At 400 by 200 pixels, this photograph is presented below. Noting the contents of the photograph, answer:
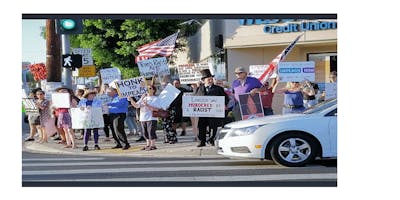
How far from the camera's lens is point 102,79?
41.5ft

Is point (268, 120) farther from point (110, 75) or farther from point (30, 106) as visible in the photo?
point (30, 106)

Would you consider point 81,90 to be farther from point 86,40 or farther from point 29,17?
point 29,17

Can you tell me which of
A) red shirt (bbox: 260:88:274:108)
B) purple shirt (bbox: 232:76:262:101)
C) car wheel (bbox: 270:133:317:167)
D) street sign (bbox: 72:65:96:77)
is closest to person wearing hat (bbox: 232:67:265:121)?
purple shirt (bbox: 232:76:262:101)

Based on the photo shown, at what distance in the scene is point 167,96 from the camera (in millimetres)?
12570

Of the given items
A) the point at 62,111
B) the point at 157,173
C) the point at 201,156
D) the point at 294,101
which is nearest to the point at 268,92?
the point at 294,101

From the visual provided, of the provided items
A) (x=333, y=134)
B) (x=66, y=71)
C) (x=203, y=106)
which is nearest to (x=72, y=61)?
(x=66, y=71)

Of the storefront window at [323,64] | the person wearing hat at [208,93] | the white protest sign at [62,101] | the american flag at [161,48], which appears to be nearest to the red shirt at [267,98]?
the person wearing hat at [208,93]

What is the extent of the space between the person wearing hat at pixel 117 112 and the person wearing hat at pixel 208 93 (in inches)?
59.0

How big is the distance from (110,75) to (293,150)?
166 inches

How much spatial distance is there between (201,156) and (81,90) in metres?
2.77

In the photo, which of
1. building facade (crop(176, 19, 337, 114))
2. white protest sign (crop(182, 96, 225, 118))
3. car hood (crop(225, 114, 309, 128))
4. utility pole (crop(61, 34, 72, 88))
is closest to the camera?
car hood (crop(225, 114, 309, 128))

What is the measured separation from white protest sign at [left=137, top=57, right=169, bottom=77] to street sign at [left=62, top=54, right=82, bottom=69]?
46.2 inches

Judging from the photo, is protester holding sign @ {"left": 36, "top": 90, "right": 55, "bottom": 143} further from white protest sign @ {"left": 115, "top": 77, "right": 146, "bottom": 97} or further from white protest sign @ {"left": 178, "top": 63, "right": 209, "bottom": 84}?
white protest sign @ {"left": 178, "top": 63, "right": 209, "bottom": 84}

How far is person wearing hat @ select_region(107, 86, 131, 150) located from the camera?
12.7 metres
